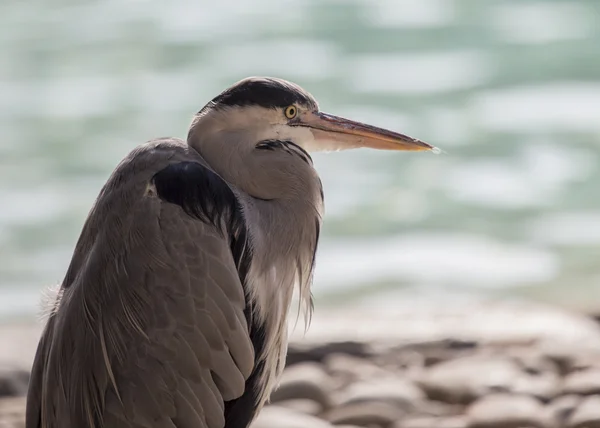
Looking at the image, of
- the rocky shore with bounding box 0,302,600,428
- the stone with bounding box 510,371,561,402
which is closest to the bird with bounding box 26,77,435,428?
the rocky shore with bounding box 0,302,600,428

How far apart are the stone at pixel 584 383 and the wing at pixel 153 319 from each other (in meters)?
1.48

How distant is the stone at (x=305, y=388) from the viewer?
156 inches

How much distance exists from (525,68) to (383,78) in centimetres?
113

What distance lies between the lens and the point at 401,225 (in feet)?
21.1

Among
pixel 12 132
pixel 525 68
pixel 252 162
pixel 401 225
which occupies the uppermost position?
pixel 525 68

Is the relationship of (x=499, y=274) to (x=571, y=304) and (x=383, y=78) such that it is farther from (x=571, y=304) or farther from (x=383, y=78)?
(x=383, y=78)

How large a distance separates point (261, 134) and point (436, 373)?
1.49 metres

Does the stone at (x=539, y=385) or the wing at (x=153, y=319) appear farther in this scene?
the stone at (x=539, y=385)

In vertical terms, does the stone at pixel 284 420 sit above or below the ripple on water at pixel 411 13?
below

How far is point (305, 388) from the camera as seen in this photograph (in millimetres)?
3986

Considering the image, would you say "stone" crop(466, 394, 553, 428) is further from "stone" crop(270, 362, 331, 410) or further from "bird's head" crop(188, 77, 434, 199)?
"bird's head" crop(188, 77, 434, 199)

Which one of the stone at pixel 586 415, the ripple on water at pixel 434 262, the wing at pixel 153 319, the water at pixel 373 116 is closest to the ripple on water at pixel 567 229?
the water at pixel 373 116

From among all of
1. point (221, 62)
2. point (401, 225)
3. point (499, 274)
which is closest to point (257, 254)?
point (499, 274)

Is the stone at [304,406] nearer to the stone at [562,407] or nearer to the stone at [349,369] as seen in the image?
the stone at [349,369]
